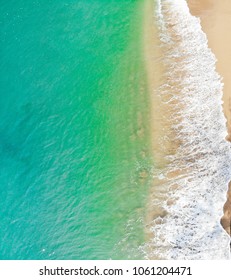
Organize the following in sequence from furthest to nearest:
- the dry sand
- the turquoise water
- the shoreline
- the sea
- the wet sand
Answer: the wet sand < the dry sand < the turquoise water < the sea < the shoreline

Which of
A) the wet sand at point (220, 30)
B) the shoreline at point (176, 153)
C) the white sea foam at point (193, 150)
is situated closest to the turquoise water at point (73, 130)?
the shoreline at point (176, 153)

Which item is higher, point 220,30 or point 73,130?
point 220,30

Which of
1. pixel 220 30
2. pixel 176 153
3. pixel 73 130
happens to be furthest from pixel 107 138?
pixel 220 30

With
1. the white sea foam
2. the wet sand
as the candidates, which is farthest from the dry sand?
the white sea foam

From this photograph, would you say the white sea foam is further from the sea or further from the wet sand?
the wet sand

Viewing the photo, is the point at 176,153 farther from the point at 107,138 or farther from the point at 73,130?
the point at 73,130

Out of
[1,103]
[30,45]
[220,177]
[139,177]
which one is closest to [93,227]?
[139,177]

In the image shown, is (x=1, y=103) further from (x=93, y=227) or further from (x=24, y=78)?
(x=93, y=227)

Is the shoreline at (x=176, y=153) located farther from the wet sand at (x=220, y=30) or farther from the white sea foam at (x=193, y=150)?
the wet sand at (x=220, y=30)
